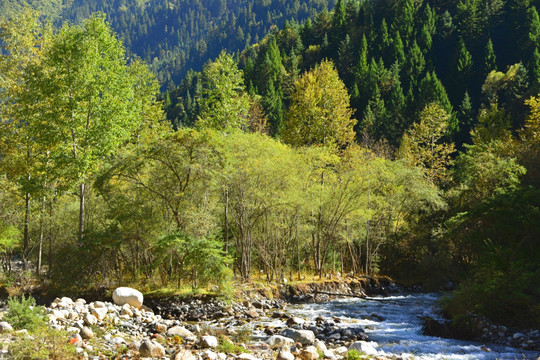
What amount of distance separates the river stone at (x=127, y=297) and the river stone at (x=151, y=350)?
6.35m

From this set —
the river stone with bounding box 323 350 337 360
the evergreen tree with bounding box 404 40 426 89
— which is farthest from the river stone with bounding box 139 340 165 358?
the evergreen tree with bounding box 404 40 426 89

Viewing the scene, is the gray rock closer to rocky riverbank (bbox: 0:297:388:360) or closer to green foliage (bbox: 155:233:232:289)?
rocky riverbank (bbox: 0:297:388:360)

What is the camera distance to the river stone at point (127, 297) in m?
15.7

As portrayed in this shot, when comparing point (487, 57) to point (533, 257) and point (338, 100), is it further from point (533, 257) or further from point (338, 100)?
point (533, 257)

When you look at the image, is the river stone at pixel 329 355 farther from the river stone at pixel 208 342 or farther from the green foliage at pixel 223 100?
the green foliage at pixel 223 100

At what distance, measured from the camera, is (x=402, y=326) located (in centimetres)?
1570

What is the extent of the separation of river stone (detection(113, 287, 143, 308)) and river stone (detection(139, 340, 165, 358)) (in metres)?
6.35

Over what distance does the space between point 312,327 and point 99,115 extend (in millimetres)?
12671

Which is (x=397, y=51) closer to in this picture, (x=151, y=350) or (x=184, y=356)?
(x=151, y=350)

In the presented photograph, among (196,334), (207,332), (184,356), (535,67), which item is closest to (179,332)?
(196,334)

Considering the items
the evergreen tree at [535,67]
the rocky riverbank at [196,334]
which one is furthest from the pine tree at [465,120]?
the rocky riverbank at [196,334]

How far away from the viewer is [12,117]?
20578 millimetres

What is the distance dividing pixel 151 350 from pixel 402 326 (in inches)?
378

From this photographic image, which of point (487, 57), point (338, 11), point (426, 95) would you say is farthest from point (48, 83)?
point (338, 11)
